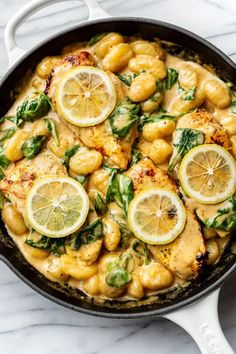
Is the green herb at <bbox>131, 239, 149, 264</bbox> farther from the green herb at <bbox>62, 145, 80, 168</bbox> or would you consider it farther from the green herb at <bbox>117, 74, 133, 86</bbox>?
the green herb at <bbox>117, 74, 133, 86</bbox>

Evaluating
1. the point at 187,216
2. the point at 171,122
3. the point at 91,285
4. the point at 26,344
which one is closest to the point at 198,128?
the point at 171,122

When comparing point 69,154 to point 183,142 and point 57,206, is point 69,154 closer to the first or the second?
point 57,206

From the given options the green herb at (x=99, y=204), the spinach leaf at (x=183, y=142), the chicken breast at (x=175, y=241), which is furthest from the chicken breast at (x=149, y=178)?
the green herb at (x=99, y=204)

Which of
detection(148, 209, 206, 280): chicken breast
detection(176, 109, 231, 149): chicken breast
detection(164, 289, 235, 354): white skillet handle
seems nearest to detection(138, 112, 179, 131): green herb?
detection(176, 109, 231, 149): chicken breast

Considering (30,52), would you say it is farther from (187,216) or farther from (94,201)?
(187,216)

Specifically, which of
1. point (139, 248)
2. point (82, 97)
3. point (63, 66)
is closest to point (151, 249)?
point (139, 248)
